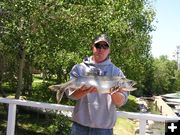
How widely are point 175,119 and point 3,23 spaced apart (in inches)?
316

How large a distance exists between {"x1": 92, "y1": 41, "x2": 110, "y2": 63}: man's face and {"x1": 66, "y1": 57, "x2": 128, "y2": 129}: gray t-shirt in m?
0.05

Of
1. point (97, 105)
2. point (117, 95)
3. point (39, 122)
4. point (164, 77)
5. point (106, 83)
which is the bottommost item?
point (39, 122)

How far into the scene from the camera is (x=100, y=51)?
4.18m

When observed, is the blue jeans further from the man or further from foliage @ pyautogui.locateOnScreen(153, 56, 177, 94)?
foliage @ pyautogui.locateOnScreen(153, 56, 177, 94)

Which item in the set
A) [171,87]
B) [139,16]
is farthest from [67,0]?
[171,87]

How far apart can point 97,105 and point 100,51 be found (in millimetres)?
536

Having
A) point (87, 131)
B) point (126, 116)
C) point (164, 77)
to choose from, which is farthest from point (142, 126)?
point (164, 77)

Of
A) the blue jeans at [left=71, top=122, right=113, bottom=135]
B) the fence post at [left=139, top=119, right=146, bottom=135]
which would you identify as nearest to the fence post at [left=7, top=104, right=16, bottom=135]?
the blue jeans at [left=71, top=122, right=113, bottom=135]

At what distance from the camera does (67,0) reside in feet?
40.8

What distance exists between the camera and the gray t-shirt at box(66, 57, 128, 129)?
416cm

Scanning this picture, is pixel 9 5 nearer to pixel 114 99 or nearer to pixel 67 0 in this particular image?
pixel 67 0

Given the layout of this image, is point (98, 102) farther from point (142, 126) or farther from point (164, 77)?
point (164, 77)

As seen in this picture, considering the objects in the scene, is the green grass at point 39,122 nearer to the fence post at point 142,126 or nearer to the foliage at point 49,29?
the foliage at point 49,29

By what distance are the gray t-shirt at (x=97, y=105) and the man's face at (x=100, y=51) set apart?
50 mm
